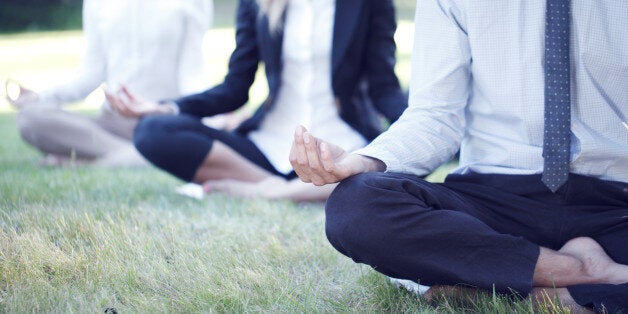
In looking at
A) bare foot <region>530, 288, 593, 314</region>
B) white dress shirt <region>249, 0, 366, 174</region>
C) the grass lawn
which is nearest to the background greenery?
white dress shirt <region>249, 0, 366, 174</region>

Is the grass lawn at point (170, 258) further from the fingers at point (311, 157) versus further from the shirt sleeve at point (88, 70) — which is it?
the shirt sleeve at point (88, 70)

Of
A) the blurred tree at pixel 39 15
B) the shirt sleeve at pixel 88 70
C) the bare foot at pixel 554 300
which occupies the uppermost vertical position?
the bare foot at pixel 554 300

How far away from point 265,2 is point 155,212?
4.10 ft

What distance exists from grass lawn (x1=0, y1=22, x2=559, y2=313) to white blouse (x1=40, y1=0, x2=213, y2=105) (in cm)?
98

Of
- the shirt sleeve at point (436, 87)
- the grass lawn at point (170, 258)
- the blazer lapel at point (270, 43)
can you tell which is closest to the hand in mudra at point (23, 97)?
the grass lawn at point (170, 258)

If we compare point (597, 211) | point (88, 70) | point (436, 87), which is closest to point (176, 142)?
point (88, 70)

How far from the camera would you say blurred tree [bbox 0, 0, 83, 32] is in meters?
20.9

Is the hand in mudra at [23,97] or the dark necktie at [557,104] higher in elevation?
the dark necktie at [557,104]

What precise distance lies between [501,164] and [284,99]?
183 centimetres

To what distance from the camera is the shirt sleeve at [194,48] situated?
16.2 ft

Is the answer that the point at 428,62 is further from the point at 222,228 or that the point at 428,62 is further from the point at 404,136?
the point at 222,228

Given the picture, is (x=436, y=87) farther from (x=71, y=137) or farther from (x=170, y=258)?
(x=71, y=137)

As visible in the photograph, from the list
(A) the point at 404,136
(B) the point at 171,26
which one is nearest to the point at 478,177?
(A) the point at 404,136

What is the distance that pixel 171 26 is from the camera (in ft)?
16.1
